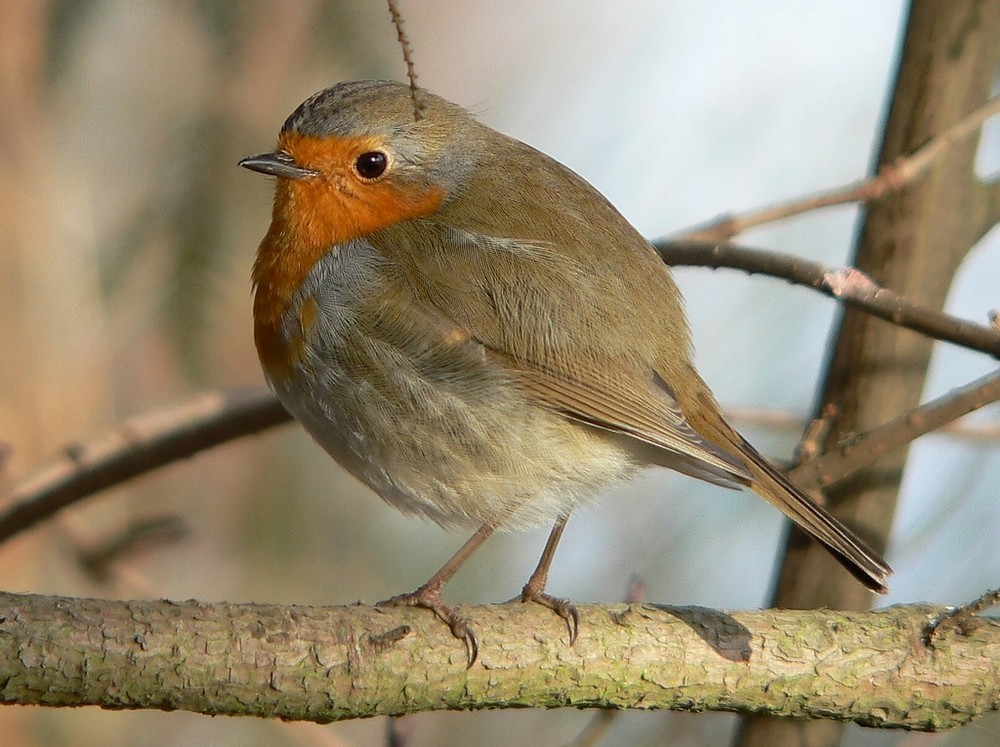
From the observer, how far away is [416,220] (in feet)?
9.76

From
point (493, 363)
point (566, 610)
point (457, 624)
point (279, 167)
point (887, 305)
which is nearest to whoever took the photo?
point (457, 624)

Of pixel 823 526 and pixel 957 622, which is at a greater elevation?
pixel 823 526

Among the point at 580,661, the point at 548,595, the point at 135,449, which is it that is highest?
the point at 135,449

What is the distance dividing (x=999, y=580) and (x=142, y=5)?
4.15 m

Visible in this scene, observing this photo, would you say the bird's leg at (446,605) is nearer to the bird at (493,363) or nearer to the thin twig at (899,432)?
the bird at (493,363)

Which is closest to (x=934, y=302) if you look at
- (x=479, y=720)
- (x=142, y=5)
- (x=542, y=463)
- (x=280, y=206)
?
(x=542, y=463)

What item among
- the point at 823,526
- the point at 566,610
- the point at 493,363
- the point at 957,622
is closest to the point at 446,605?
the point at 566,610

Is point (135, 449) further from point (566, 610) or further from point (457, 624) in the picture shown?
point (566, 610)

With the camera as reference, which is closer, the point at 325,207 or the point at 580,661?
the point at 580,661

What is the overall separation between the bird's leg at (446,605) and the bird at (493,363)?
11mm

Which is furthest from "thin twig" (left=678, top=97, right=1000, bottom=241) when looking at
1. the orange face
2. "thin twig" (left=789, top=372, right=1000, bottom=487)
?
the orange face

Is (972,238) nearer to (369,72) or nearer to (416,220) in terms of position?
(416,220)

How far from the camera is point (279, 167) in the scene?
2.95 metres

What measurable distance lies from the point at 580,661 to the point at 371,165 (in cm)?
144
